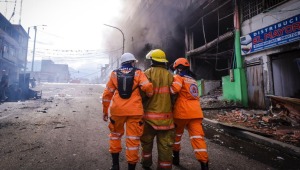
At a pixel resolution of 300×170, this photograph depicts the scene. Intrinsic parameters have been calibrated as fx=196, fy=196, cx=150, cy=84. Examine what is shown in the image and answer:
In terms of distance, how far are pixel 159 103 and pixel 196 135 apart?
67cm

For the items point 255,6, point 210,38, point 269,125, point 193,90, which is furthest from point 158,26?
point 193,90

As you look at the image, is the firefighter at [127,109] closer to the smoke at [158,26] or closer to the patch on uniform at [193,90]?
the patch on uniform at [193,90]

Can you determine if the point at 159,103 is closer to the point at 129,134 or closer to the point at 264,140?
the point at 129,134

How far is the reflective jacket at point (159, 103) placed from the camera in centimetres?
270

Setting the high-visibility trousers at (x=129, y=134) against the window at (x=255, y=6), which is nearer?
the high-visibility trousers at (x=129, y=134)

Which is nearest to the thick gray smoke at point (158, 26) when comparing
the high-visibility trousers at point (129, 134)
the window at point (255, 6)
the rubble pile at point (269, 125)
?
the window at point (255, 6)

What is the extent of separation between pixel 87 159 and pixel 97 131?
1.95m

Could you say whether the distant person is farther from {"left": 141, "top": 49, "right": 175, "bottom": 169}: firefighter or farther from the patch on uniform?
the patch on uniform

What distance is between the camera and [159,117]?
2.71 meters

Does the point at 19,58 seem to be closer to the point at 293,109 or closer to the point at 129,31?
the point at 129,31

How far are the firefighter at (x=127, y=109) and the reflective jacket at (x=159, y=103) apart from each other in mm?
135

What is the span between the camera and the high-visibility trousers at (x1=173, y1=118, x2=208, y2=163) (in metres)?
2.56

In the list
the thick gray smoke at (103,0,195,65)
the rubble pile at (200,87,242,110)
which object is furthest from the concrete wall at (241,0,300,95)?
→ the thick gray smoke at (103,0,195,65)

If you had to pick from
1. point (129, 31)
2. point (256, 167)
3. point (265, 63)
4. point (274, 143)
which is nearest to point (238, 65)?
point (265, 63)
